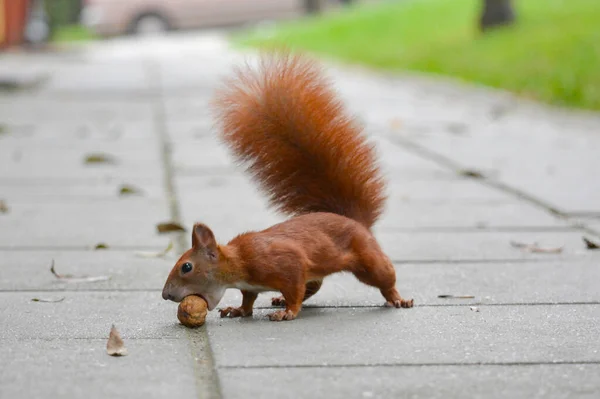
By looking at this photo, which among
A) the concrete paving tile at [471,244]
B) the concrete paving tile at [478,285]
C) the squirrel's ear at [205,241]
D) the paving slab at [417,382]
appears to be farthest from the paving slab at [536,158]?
the paving slab at [417,382]

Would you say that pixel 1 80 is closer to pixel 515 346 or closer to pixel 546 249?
pixel 546 249

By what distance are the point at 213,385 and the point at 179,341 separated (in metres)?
0.41

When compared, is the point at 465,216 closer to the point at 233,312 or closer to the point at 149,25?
the point at 233,312

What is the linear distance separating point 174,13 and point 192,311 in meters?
31.4

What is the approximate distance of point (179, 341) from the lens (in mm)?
2781

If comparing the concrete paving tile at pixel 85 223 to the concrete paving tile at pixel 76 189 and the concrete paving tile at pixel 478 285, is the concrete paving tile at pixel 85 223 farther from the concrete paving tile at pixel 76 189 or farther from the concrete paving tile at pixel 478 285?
the concrete paving tile at pixel 478 285

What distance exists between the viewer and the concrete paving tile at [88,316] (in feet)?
9.40

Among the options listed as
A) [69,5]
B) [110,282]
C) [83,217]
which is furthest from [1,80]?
[69,5]

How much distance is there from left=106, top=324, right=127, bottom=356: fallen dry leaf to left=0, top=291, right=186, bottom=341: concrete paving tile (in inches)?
3.9

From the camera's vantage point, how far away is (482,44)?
1622cm

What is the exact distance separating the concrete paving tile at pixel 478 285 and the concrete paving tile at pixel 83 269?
1.12ft

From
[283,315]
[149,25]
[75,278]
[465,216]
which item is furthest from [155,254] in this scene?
[149,25]

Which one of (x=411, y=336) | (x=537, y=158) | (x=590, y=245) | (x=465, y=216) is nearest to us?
(x=411, y=336)

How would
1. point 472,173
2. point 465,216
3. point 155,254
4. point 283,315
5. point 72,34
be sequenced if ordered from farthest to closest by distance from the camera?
point 72,34 → point 472,173 → point 465,216 → point 155,254 → point 283,315
